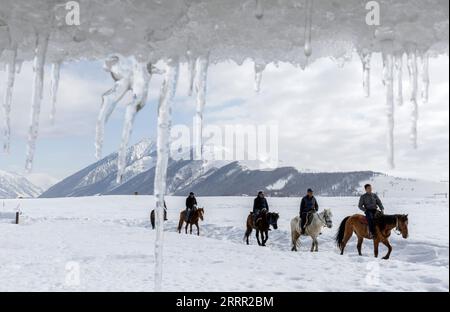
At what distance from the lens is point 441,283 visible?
28.1 ft

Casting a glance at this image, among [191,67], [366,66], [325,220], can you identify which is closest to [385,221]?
[325,220]

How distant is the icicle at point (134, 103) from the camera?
7141 millimetres

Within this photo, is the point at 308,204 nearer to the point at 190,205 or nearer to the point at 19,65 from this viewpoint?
the point at 190,205

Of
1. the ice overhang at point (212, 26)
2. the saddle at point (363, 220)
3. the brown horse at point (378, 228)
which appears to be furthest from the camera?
the saddle at point (363, 220)

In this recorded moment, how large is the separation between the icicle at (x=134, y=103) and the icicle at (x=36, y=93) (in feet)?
5.94

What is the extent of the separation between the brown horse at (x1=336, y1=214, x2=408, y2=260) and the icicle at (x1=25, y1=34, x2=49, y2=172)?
9315 millimetres

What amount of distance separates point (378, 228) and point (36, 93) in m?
9.54

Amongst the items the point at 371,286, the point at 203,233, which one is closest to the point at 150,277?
the point at 371,286

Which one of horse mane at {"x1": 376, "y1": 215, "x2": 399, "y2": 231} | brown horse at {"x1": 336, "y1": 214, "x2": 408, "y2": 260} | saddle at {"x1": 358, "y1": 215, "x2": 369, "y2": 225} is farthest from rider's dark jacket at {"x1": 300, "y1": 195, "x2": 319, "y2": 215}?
horse mane at {"x1": 376, "y1": 215, "x2": 399, "y2": 231}

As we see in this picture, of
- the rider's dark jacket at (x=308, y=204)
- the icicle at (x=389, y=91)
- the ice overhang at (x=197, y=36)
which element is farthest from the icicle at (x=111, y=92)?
the rider's dark jacket at (x=308, y=204)

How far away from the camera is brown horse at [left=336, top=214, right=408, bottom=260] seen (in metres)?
12.8

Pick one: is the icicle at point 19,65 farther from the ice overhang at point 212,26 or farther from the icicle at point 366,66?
the icicle at point 366,66

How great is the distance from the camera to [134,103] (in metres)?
7.23
